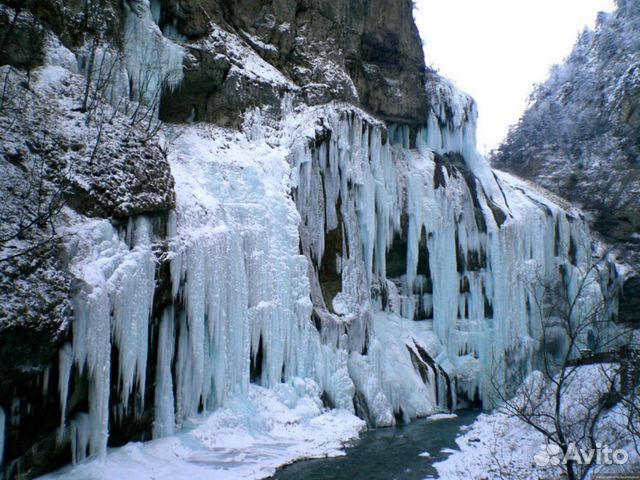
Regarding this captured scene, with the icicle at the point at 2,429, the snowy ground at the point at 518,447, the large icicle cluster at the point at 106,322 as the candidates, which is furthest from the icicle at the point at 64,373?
the snowy ground at the point at 518,447

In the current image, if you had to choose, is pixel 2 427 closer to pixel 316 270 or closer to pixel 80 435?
pixel 80 435

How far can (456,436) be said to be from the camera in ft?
52.5

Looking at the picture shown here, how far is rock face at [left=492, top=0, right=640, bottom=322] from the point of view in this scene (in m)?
30.7

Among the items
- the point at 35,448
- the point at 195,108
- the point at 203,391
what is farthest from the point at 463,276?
the point at 35,448

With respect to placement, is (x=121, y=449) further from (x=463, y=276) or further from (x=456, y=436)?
(x=463, y=276)

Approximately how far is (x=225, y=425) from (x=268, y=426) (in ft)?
4.43

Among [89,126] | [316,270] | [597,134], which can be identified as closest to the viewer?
[89,126]

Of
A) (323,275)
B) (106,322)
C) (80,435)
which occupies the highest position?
(323,275)

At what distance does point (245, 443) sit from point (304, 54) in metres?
14.8

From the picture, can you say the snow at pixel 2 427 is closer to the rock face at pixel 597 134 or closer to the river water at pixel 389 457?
the river water at pixel 389 457

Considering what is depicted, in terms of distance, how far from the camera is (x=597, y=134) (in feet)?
116

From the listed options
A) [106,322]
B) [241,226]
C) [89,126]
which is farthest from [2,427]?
[241,226]

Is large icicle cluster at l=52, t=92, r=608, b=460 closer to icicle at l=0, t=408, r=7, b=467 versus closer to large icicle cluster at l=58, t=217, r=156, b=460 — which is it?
large icicle cluster at l=58, t=217, r=156, b=460

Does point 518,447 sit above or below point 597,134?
below
